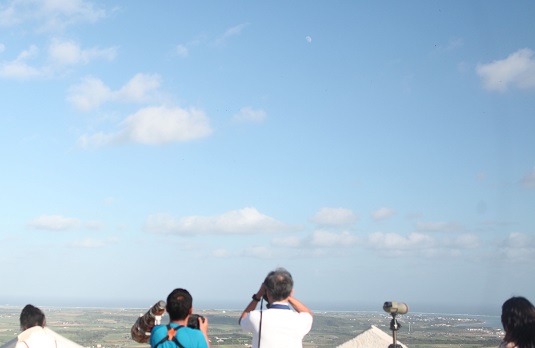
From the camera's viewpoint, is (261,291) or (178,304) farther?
(261,291)

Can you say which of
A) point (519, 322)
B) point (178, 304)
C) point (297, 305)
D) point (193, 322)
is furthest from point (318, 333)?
point (178, 304)

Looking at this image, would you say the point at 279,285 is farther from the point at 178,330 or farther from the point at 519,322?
the point at 519,322

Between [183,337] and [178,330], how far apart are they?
0.21 feet

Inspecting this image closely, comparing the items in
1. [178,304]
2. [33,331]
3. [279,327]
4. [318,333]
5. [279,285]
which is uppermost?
[279,285]

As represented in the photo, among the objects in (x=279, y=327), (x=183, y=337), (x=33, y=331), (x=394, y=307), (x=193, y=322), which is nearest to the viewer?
(x=183, y=337)

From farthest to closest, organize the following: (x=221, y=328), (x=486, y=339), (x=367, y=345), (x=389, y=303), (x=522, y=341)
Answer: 1. (x=486, y=339)
2. (x=221, y=328)
3. (x=367, y=345)
4. (x=389, y=303)
5. (x=522, y=341)

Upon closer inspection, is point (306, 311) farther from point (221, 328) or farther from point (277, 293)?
point (221, 328)

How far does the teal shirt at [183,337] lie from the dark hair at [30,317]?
4.36 feet

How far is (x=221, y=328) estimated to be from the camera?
13133mm

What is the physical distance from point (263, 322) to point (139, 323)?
89 cm

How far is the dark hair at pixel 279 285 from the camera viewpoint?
4.81m

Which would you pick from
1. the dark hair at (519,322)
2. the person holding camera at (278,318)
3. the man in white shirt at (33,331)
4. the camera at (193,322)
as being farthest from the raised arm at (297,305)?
the man in white shirt at (33,331)

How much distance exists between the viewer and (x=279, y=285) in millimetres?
4816

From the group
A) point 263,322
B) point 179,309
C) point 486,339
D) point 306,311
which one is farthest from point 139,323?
point 486,339
